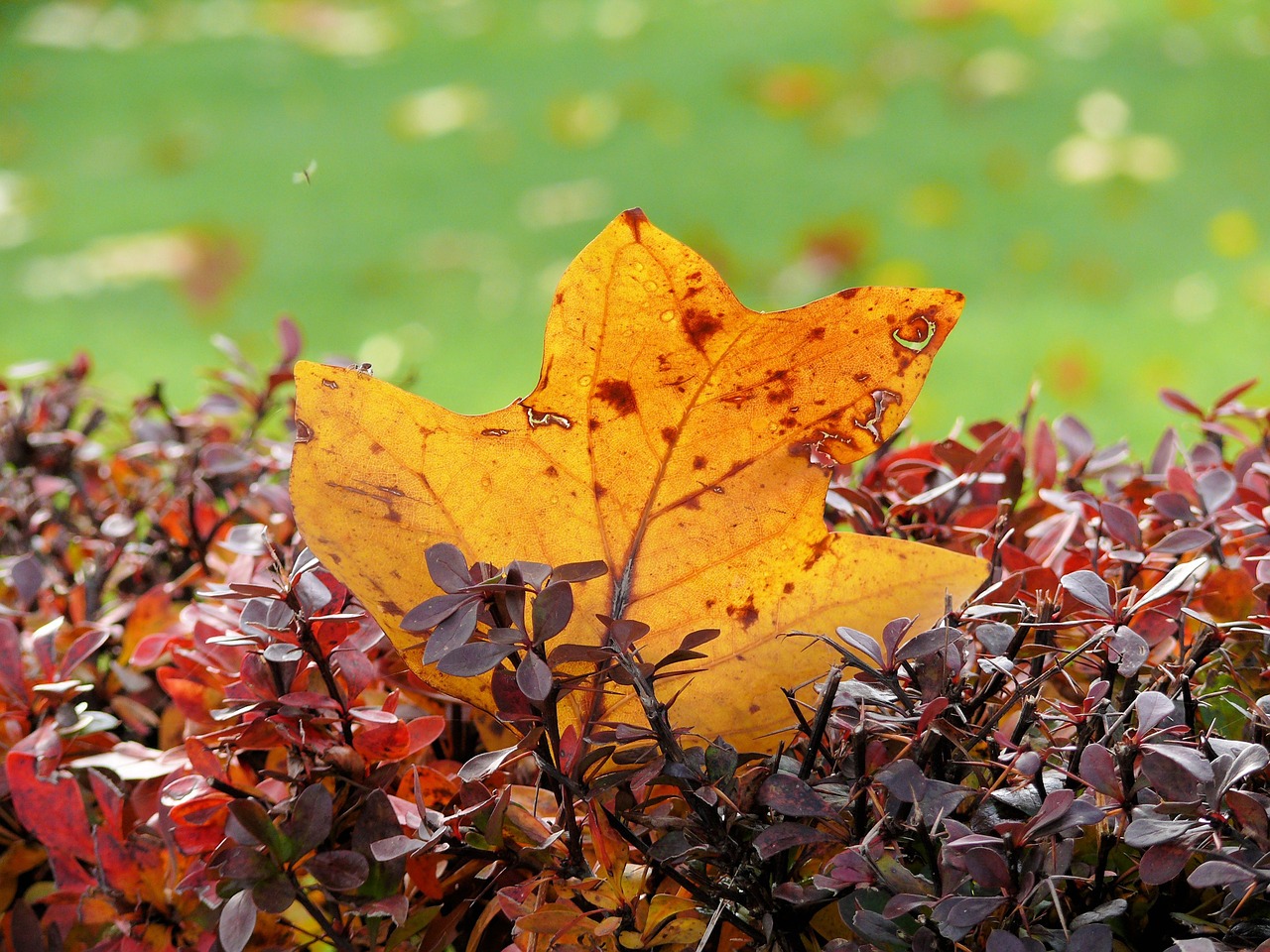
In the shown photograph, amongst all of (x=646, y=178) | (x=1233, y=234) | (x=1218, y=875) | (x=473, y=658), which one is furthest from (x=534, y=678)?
(x=646, y=178)

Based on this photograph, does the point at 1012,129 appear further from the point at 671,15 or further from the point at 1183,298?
the point at 671,15

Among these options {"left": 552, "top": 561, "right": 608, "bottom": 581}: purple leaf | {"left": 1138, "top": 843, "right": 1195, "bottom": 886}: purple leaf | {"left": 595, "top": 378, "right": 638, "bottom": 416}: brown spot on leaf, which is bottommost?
{"left": 1138, "top": 843, "right": 1195, "bottom": 886}: purple leaf

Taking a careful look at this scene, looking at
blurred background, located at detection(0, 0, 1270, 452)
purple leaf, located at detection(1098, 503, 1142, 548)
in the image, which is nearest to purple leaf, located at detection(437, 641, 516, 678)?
purple leaf, located at detection(1098, 503, 1142, 548)

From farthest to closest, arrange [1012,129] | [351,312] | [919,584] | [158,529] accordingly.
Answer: [1012,129] < [351,312] < [158,529] < [919,584]

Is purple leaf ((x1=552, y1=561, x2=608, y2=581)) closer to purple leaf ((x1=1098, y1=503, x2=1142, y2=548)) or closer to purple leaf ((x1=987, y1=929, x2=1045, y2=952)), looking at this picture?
purple leaf ((x1=987, y1=929, x2=1045, y2=952))

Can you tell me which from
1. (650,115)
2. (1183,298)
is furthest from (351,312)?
(1183,298)

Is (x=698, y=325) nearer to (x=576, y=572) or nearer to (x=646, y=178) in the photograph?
(x=576, y=572)

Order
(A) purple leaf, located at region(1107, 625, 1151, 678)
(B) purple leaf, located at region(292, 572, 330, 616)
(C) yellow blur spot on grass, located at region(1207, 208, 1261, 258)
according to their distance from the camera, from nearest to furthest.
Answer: (A) purple leaf, located at region(1107, 625, 1151, 678), (B) purple leaf, located at region(292, 572, 330, 616), (C) yellow blur spot on grass, located at region(1207, 208, 1261, 258)
